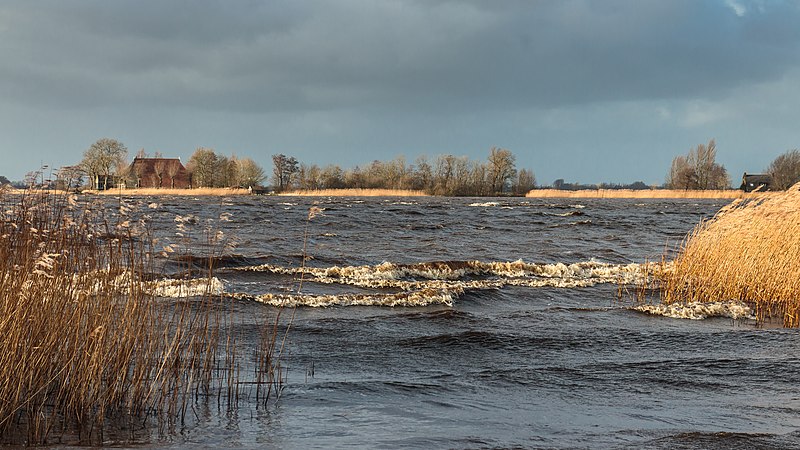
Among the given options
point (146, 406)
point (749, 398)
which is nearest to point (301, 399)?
point (146, 406)

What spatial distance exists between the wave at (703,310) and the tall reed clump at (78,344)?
27.5ft

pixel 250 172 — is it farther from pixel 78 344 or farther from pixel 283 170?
pixel 78 344

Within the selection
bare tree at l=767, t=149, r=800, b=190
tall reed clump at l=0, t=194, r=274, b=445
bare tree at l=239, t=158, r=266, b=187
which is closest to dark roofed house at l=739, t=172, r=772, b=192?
bare tree at l=767, t=149, r=800, b=190

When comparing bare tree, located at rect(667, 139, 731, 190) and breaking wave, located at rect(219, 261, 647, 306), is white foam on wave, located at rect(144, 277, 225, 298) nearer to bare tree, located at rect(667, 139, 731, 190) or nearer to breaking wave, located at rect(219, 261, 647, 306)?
breaking wave, located at rect(219, 261, 647, 306)

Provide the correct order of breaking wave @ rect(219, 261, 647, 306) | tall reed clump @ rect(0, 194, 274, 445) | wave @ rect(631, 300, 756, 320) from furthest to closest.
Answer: breaking wave @ rect(219, 261, 647, 306), wave @ rect(631, 300, 756, 320), tall reed clump @ rect(0, 194, 274, 445)

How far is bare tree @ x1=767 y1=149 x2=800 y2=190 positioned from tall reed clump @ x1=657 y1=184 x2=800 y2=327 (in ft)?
Result: 312

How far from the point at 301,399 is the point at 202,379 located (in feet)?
3.09

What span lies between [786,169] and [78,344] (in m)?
122

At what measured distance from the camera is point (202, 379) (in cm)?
695

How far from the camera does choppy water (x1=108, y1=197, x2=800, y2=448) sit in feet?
20.9

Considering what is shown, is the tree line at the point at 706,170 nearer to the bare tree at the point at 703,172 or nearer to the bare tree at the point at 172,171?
the bare tree at the point at 703,172

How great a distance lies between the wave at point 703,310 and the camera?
505 inches

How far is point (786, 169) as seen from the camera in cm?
11306

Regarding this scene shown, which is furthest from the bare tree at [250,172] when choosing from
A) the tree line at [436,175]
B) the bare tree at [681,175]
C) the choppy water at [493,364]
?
the choppy water at [493,364]
